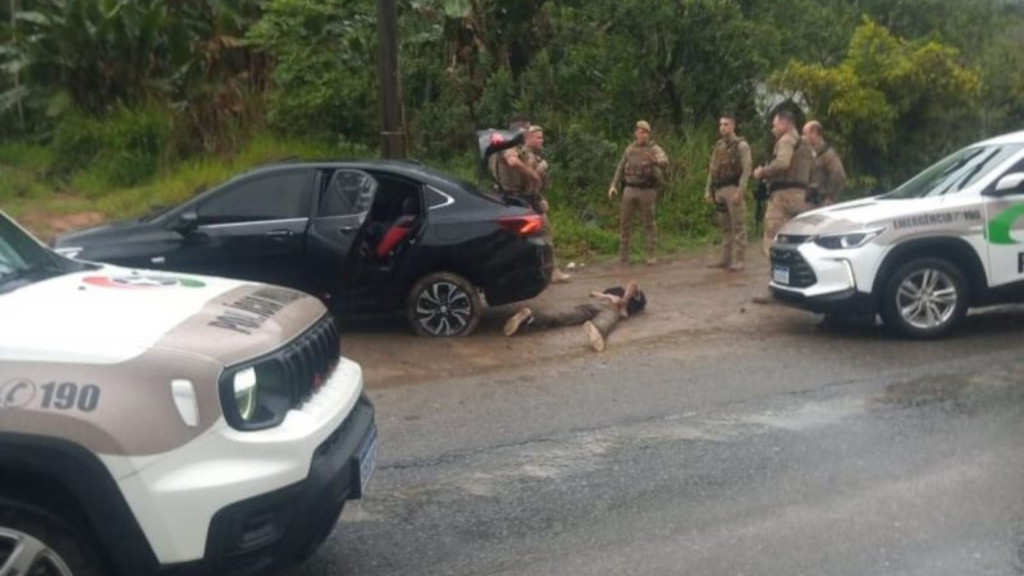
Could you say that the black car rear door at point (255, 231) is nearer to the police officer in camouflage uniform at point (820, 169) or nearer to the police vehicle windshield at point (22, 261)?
the police vehicle windshield at point (22, 261)

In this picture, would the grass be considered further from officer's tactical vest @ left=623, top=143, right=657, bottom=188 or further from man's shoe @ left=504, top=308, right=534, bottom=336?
man's shoe @ left=504, top=308, right=534, bottom=336

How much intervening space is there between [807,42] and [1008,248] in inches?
383

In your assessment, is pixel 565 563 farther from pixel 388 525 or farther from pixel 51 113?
pixel 51 113

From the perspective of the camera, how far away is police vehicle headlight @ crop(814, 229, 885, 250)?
36.7 ft

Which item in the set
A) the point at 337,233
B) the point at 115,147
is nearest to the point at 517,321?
the point at 337,233

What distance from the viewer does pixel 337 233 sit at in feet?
37.7

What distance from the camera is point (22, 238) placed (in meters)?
6.13

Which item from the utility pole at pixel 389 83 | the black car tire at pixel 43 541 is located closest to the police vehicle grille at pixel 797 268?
the utility pole at pixel 389 83

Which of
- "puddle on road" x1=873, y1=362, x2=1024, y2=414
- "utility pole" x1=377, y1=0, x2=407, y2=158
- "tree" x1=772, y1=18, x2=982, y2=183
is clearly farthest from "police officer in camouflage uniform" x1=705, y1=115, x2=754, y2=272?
"puddle on road" x1=873, y1=362, x2=1024, y2=414

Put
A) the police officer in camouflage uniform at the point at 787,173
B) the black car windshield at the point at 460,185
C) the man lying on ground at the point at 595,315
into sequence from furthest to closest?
the police officer in camouflage uniform at the point at 787,173 < the black car windshield at the point at 460,185 < the man lying on ground at the point at 595,315

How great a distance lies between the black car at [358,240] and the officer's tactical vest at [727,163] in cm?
363

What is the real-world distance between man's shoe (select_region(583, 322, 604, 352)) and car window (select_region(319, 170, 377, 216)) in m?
2.11

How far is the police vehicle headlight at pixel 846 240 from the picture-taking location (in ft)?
36.7

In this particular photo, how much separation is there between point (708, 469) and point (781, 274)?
181 inches
